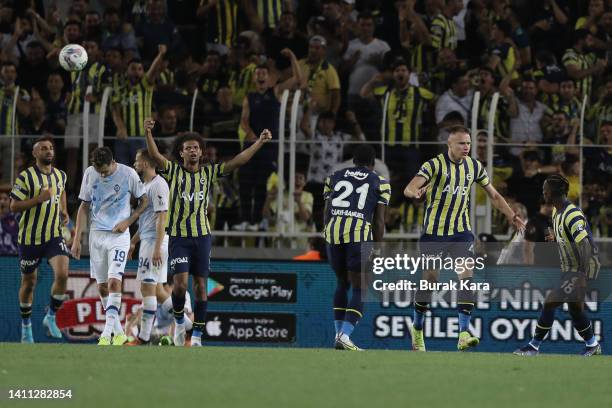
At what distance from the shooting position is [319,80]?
704 inches

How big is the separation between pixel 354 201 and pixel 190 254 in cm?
172

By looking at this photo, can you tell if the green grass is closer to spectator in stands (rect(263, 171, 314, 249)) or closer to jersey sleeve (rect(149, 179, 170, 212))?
jersey sleeve (rect(149, 179, 170, 212))

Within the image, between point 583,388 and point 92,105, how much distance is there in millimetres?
9179

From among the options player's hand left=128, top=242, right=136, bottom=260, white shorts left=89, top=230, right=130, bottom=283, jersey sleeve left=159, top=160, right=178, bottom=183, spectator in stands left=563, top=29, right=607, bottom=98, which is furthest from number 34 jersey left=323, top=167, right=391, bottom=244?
spectator in stands left=563, top=29, right=607, bottom=98

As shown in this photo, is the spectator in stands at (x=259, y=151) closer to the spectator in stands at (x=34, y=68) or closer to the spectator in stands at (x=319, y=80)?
the spectator in stands at (x=319, y=80)

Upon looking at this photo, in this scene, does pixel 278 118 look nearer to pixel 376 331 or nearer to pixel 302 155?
pixel 302 155

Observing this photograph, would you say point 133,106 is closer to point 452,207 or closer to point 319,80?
point 319,80

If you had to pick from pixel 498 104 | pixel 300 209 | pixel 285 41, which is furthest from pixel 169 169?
pixel 285 41

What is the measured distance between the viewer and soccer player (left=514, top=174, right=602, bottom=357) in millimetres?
12688

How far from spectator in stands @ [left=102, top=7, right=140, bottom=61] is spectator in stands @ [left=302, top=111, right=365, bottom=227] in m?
A: 3.60

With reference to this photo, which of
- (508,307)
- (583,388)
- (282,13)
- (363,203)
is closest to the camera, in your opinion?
(583,388)

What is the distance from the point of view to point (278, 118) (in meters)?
16.3

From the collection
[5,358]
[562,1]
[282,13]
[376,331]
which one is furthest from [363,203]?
[562,1]

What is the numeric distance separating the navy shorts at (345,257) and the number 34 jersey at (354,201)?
6cm
